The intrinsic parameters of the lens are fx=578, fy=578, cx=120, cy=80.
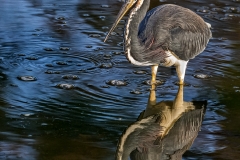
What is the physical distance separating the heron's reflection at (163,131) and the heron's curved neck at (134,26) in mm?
631

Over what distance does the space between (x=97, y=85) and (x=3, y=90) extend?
1004 mm

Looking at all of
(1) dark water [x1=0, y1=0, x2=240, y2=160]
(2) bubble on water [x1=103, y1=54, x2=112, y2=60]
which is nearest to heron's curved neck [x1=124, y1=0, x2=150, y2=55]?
(1) dark water [x1=0, y1=0, x2=240, y2=160]

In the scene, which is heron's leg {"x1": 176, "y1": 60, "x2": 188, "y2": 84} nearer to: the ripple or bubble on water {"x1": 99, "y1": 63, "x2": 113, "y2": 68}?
bubble on water {"x1": 99, "y1": 63, "x2": 113, "y2": 68}

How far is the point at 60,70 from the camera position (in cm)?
674

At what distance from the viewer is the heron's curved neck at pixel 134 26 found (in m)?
5.69

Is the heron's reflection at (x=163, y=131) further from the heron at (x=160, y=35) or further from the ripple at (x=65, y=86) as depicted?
the ripple at (x=65, y=86)

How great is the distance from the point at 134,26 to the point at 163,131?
110 cm

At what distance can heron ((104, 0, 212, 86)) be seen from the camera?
5723 mm

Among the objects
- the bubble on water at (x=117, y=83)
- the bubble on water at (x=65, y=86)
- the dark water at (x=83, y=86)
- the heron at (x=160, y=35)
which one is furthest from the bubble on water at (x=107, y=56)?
the bubble on water at (x=65, y=86)

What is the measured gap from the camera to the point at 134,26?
5.71 m

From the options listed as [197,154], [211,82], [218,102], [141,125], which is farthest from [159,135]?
[211,82]

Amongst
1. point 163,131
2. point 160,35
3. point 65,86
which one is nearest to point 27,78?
point 65,86

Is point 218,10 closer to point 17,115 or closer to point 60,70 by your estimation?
point 60,70

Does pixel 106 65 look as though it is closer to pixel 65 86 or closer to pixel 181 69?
pixel 65 86
